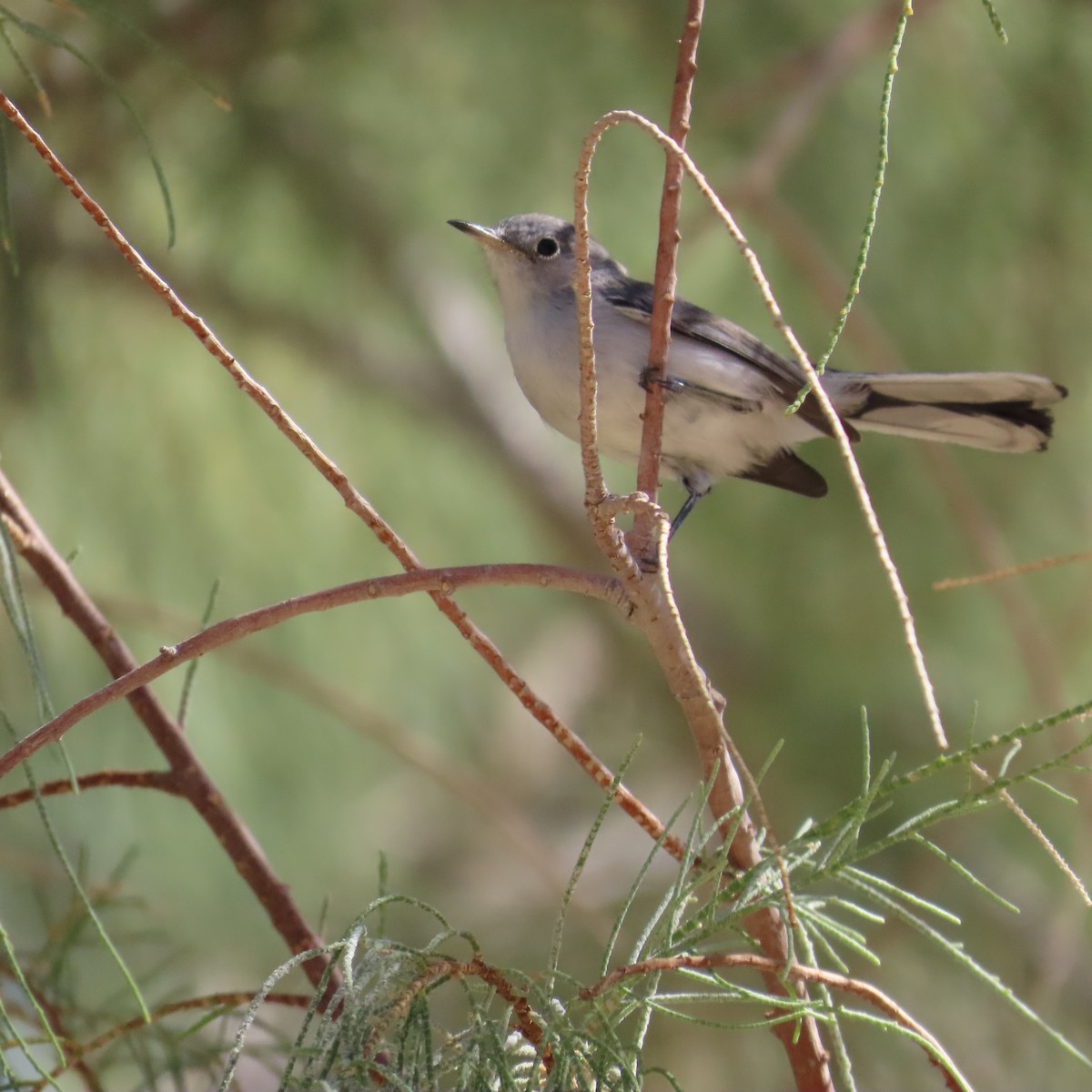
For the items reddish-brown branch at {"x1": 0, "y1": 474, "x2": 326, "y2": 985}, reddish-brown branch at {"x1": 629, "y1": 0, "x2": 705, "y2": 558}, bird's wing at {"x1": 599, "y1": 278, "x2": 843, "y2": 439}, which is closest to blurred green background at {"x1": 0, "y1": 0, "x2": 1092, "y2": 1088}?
bird's wing at {"x1": 599, "y1": 278, "x2": 843, "y2": 439}

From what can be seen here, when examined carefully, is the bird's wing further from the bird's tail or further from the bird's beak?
the bird's beak

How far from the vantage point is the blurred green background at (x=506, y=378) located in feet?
6.64

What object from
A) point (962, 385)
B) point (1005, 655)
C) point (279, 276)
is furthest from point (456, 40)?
point (1005, 655)

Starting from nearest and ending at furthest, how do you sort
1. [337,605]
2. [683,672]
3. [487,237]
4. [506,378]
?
[337,605]
[683,672]
[487,237]
[506,378]

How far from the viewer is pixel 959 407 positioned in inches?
62.2

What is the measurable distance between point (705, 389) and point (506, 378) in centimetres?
114

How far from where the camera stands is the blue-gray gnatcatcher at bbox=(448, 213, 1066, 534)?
1551mm

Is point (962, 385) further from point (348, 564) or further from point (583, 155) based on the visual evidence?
point (348, 564)

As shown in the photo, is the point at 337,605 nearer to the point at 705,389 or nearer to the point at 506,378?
the point at 705,389

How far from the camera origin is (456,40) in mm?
2322

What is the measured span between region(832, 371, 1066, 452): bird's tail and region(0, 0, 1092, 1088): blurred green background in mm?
331

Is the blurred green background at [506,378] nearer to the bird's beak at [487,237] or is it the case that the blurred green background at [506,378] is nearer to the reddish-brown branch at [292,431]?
the bird's beak at [487,237]

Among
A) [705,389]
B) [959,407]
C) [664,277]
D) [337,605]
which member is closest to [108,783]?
A: [337,605]

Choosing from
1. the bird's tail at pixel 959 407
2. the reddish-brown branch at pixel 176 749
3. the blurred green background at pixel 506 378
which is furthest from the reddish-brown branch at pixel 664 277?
the blurred green background at pixel 506 378
